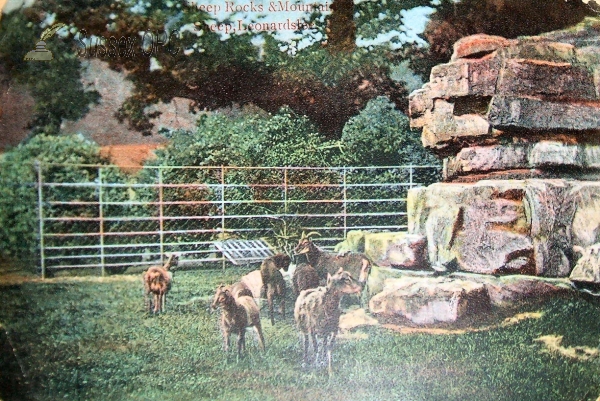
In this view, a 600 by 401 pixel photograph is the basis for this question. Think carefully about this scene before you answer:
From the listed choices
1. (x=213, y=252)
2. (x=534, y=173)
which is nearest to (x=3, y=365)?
(x=213, y=252)

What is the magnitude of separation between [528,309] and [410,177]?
1020mm

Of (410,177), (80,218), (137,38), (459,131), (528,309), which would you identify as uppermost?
(137,38)

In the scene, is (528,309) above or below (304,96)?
below

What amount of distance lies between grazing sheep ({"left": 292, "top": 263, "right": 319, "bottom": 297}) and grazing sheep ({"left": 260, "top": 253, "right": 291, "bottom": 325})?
6 cm

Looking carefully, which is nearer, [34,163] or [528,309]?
[34,163]

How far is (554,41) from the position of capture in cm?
362

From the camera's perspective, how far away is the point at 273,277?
3418mm

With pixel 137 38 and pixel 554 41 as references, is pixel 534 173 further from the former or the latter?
pixel 137 38

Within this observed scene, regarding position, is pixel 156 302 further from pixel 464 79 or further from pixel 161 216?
pixel 464 79

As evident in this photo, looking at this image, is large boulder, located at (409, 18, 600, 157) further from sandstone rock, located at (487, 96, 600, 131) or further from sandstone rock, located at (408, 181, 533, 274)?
sandstone rock, located at (408, 181, 533, 274)

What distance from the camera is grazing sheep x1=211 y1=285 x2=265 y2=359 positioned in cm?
336

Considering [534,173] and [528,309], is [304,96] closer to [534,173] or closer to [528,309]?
[534,173]

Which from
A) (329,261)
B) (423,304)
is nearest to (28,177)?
(329,261)

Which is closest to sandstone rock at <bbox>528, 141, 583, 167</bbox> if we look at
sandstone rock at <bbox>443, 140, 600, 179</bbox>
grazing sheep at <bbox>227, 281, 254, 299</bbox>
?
sandstone rock at <bbox>443, 140, 600, 179</bbox>
